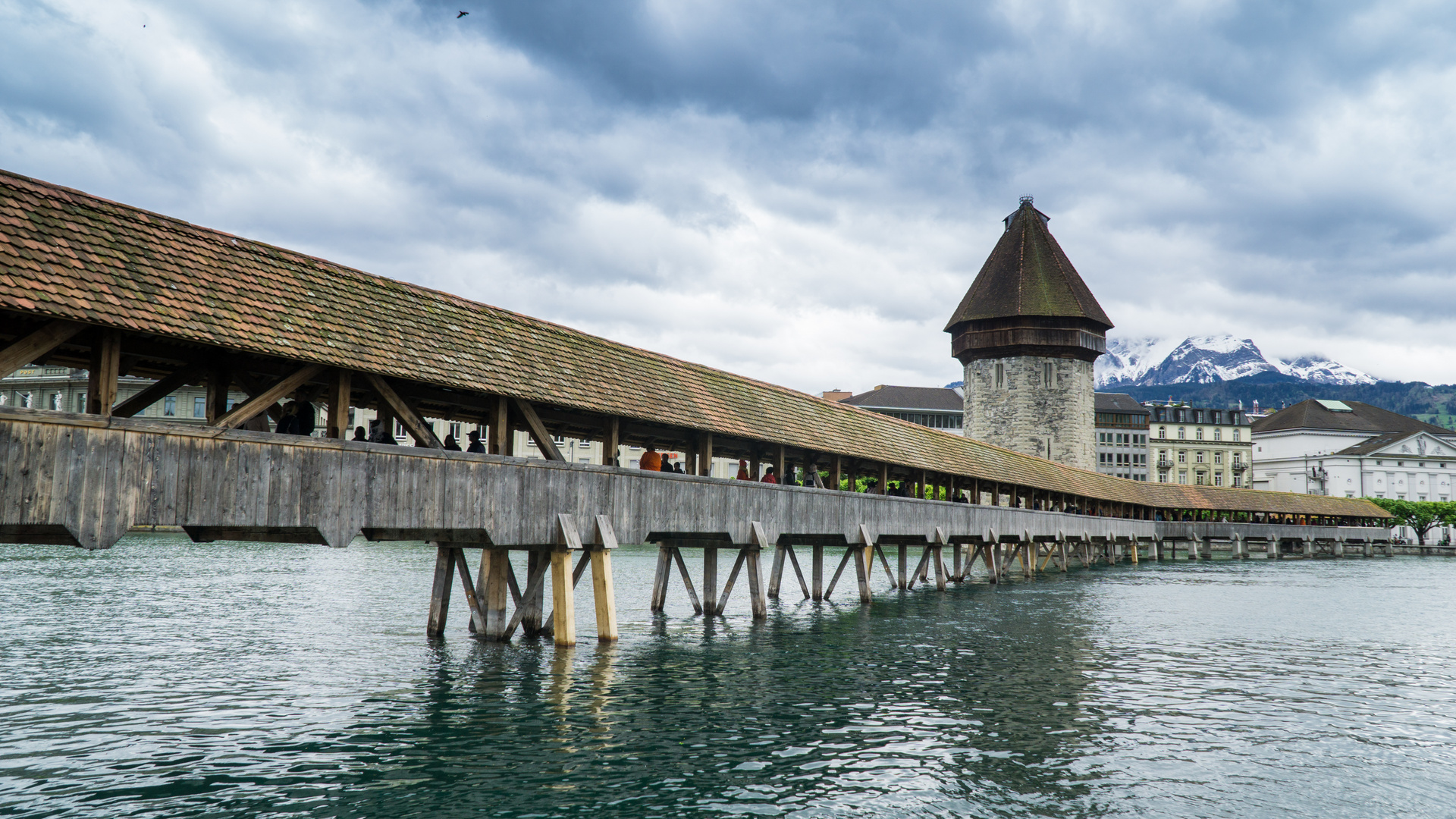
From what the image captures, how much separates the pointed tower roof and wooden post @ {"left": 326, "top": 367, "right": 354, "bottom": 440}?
162ft

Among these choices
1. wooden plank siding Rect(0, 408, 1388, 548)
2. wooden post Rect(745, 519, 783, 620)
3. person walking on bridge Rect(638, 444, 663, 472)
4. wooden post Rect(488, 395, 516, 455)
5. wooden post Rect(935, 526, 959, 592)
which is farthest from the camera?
wooden post Rect(935, 526, 959, 592)

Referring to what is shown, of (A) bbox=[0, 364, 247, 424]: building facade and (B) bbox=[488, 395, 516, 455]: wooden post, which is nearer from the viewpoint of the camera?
(B) bbox=[488, 395, 516, 455]: wooden post

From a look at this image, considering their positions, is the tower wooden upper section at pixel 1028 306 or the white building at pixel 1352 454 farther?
the white building at pixel 1352 454

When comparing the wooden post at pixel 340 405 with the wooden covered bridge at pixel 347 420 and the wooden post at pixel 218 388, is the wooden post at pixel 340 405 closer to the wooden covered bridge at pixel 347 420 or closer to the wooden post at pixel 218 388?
the wooden covered bridge at pixel 347 420

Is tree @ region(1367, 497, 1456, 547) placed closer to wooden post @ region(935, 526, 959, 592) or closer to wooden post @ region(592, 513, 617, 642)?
wooden post @ region(935, 526, 959, 592)

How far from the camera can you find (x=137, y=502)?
968cm

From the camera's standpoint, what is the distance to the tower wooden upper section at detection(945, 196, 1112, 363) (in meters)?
56.9

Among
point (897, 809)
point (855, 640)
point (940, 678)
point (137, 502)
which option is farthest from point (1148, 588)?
point (137, 502)

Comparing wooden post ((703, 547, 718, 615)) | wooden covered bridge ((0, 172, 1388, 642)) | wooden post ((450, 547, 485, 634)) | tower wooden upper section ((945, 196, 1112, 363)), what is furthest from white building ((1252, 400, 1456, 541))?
wooden post ((450, 547, 485, 634))

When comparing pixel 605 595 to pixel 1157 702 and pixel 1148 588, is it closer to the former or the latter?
pixel 1157 702

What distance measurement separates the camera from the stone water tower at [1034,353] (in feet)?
187

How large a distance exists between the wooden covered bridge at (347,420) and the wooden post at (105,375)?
0.09ft

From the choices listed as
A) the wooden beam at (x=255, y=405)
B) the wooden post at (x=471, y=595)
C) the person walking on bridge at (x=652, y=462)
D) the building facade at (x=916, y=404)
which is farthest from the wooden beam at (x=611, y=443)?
the building facade at (x=916, y=404)

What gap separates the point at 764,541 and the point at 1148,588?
20869 mm
